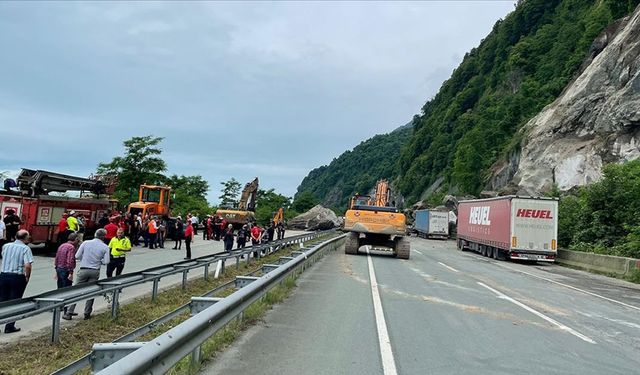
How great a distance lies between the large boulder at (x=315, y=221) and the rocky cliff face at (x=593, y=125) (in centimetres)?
2466

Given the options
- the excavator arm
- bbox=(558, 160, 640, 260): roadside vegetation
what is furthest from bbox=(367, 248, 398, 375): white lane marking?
the excavator arm

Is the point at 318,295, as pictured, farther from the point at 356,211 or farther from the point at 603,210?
the point at 603,210

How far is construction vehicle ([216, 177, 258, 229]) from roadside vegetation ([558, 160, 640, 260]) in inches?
842

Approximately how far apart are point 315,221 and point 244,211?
26.2 meters

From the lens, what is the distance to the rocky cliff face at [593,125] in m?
40.8

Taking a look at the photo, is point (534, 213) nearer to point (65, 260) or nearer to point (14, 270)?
point (65, 260)

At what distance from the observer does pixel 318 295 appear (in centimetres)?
1202

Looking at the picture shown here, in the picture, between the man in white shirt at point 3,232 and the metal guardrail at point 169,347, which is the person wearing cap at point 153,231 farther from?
the metal guardrail at point 169,347

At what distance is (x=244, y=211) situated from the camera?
43.5 m

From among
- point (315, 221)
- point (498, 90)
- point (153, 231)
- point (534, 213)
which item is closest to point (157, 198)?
point (153, 231)

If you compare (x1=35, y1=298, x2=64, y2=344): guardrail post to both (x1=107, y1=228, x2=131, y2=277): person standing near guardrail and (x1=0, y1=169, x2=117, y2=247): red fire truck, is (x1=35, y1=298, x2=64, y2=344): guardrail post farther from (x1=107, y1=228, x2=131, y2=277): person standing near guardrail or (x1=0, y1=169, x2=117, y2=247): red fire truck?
(x1=0, y1=169, x2=117, y2=247): red fire truck

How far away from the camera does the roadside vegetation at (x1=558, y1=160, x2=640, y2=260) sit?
28062 mm

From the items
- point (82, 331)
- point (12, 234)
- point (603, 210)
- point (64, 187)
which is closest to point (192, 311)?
point (82, 331)

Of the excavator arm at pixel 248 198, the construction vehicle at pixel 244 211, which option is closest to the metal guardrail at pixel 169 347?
the construction vehicle at pixel 244 211
